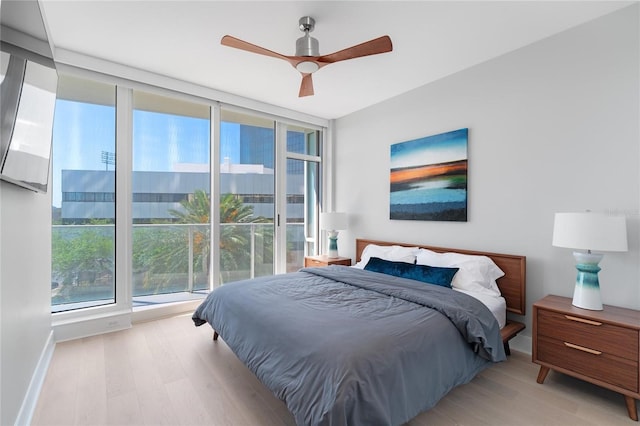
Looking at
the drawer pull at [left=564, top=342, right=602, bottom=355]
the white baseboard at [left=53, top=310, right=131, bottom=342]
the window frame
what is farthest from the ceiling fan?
→ the white baseboard at [left=53, top=310, right=131, bottom=342]

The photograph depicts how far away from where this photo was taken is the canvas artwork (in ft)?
10.5

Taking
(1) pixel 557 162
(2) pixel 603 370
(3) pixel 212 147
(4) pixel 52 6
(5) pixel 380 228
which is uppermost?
(4) pixel 52 6

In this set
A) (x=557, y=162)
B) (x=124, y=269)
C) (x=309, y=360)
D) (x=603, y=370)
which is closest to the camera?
(x=309, y=360)

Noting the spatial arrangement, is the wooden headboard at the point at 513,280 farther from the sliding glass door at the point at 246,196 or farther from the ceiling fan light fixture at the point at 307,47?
the sliding glass door at the point at 246,196

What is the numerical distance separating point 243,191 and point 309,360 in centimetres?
303

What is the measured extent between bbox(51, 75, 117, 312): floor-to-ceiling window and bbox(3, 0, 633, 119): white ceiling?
20.2 inches

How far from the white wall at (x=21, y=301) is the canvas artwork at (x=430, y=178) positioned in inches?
137

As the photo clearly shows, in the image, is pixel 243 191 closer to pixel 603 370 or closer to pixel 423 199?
pixel 423 199

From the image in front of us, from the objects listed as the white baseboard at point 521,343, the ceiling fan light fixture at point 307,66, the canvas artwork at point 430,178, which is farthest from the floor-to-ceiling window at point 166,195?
the white baseboard at point 521,343

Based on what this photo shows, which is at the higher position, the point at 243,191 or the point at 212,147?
the point at 212,147

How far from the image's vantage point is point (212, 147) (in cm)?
384

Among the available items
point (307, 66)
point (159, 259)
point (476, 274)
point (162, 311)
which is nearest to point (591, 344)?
point (476, 274)

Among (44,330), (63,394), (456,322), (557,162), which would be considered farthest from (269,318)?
(557,162)

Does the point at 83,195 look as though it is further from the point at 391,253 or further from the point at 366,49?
the point at 391,253
